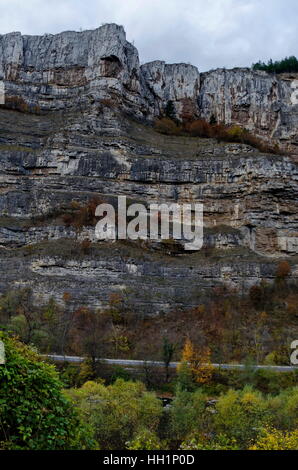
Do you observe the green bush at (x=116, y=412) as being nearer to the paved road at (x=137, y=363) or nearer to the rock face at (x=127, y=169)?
the paved road at (x=137, y=363)

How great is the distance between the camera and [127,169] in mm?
52594

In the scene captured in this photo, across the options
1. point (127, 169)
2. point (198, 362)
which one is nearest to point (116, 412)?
point (198, 362)

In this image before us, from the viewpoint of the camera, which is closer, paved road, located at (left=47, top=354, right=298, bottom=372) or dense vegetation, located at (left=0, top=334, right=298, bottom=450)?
dense vegetation, located at (left=0, top=334, right=298, bottom=450)

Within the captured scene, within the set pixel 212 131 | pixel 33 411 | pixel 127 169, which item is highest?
pixel 212 131

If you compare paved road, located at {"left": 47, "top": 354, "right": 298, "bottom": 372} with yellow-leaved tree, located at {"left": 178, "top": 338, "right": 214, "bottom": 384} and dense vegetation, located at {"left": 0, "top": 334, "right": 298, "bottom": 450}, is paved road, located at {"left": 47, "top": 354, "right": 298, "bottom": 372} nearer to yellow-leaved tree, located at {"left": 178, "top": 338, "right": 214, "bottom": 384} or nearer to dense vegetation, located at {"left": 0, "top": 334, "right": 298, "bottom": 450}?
yellow-leaved tree, located at {"left": 178, "top": 338, "right": 214, "bottom": 384}

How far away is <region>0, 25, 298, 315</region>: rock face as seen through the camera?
41.4 m

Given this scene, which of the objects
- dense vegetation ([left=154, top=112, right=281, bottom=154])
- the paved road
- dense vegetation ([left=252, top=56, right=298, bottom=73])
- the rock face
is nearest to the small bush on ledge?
dense vegetation ([left=154, top=112, right=281, bottom=154])

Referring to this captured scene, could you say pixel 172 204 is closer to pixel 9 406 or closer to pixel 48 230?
pixel 48 230

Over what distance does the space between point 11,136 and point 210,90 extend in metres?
30.5

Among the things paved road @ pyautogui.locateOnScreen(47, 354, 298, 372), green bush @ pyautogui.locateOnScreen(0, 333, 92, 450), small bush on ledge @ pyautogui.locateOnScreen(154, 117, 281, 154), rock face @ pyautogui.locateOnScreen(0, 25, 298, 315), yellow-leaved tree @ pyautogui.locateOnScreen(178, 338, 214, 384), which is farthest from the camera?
small bush on ledge @ pyautogui.locateOnScreen(154, 117, 281, 154)

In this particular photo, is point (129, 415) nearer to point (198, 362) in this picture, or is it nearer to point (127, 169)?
point (198, 362)

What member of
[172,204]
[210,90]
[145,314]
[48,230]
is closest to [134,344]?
[145,314]

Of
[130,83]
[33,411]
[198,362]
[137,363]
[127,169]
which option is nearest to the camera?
[33,411]

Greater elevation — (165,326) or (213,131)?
(213,131)
